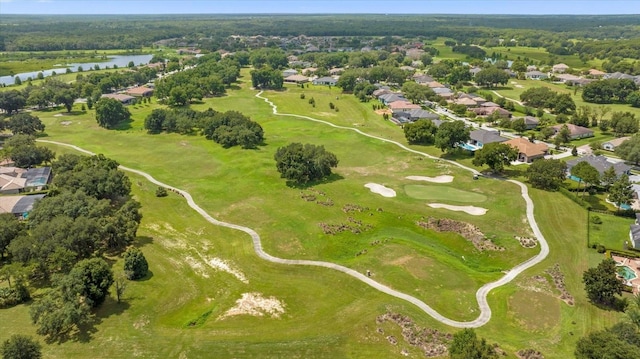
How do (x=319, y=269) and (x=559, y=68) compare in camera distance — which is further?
(x=559, y=68)

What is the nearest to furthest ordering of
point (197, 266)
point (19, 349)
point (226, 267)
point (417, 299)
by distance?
point (19, 349), point (417, 299), point (226, 267), point (197, 266)

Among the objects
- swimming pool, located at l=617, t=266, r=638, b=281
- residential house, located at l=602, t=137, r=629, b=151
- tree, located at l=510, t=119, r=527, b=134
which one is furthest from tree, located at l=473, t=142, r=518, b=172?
tree, located at l=510, t=119, r=527, b=134

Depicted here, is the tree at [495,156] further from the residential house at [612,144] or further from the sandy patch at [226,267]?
the sandy patch at [226,267]

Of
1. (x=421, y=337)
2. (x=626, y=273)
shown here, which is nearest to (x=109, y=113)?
(x=421, y=337)

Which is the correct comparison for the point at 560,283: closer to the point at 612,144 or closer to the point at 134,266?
the point at 134,266

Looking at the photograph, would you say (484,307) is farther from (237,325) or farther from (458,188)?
(458,188)

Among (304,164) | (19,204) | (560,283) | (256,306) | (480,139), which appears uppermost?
(480,139)
